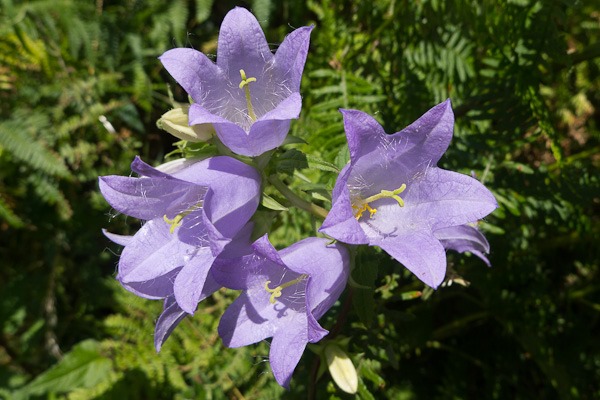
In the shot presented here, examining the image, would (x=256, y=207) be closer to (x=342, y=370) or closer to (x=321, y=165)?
(x=321, y=165)

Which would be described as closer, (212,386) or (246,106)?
(246,106)

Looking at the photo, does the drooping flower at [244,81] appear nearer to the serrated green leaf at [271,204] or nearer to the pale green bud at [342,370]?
the serrated green leaf at [271,204]

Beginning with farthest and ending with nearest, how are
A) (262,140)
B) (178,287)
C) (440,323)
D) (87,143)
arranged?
(87,143) < (440,323) < (262,140) < (178,287)

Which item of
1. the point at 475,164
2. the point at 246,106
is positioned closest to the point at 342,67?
the point at 475,164

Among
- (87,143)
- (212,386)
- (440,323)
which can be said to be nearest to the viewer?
(212,386)

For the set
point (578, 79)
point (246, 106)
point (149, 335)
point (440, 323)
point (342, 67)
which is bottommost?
point (440, 323)

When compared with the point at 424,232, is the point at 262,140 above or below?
above

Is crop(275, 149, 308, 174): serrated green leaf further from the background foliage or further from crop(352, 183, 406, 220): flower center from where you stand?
crop(352, 183, 406, 220): flower center

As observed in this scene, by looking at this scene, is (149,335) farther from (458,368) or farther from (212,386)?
(458,368)

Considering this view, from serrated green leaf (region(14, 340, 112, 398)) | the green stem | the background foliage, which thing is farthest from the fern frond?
the green stem
